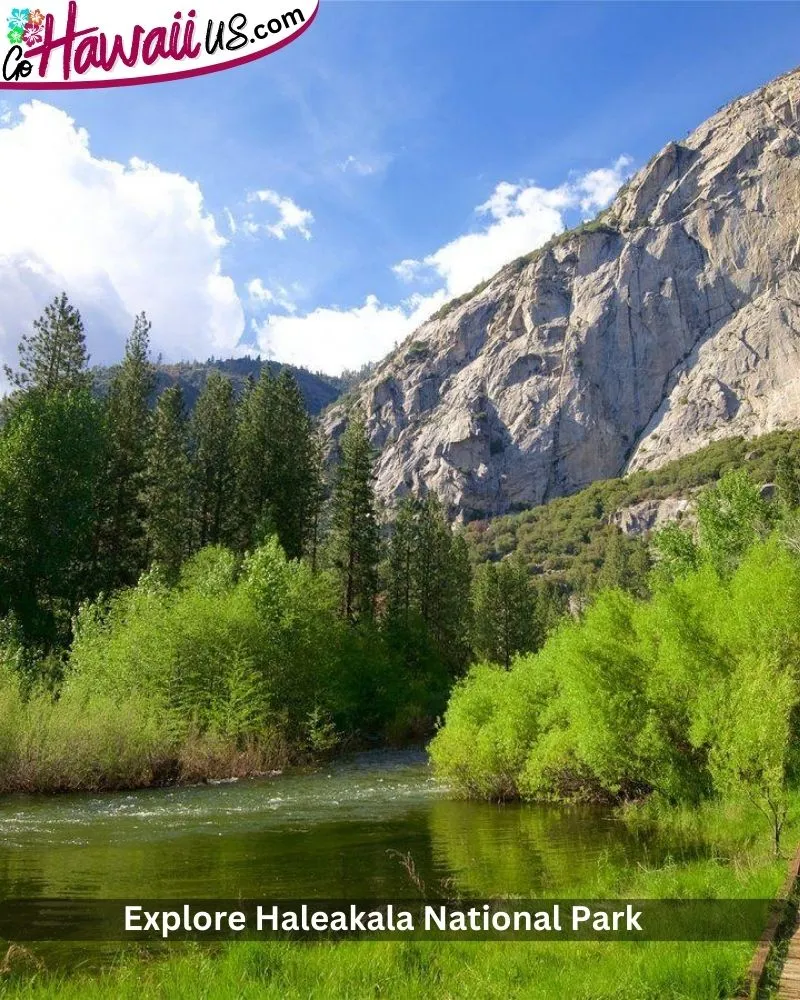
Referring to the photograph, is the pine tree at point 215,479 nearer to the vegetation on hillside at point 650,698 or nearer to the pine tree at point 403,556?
the pine tree at point 403,556

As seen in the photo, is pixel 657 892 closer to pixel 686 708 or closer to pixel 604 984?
pixel 604 984

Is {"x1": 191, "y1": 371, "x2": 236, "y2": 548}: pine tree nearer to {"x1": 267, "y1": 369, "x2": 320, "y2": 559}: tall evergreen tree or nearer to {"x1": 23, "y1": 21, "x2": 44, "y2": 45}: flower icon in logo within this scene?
{"x1": 267, "y1": 369, "x2": 320, "y2": 559}: tall evergreen tree

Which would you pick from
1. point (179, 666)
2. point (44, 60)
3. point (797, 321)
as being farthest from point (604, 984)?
point (797, 321)

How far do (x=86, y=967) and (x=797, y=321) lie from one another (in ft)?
632

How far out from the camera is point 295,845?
55.9ft

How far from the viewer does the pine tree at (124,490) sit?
160ft

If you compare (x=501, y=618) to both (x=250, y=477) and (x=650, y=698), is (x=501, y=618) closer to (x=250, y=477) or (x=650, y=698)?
(x=250, y=477)

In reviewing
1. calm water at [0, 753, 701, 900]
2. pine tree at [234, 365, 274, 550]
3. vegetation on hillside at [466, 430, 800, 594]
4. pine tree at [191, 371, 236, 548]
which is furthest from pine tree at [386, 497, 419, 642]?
vegetation on hillside at [466, 430, 800, 594]

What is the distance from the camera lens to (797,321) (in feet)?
561

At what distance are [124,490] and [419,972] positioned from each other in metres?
45.7

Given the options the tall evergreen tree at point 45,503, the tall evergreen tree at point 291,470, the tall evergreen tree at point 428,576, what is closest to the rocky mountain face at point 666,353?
the tall evergreen tree at point 428,576

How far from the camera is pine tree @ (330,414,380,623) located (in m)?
57.5

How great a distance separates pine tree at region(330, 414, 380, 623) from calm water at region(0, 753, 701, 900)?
3273cm

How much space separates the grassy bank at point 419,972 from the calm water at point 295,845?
152 inches
